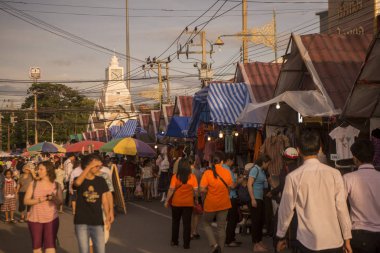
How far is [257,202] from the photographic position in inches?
494

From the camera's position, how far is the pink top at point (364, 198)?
6316mm

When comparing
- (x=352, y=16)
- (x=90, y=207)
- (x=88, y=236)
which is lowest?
(x=88, y=236)

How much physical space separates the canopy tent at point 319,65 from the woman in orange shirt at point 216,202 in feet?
15.6

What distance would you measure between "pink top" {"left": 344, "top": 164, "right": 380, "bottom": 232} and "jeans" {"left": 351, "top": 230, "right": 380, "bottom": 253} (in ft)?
0.16

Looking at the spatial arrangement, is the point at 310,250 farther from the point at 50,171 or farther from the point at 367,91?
the point at 367,91

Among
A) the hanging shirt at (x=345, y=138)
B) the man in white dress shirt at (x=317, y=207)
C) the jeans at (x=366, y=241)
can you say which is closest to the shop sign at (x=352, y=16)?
the hanging shirt at (x=345, y=138)

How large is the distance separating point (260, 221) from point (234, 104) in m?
7.43

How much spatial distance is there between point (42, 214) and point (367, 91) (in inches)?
259

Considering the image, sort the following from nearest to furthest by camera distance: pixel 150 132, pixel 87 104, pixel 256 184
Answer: pixel 256 184 → pixel 150 132 → pixel 87 104

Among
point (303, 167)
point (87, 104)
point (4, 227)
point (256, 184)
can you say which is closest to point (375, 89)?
point (256, 184)

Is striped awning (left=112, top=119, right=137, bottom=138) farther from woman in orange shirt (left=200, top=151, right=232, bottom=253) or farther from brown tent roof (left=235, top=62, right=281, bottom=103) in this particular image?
woman in orange shirt (left=200, top=151, right=232, bottom=253)

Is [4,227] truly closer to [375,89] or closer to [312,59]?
[312,59]

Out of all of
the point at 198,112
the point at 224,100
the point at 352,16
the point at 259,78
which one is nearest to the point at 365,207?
the point at 224,100

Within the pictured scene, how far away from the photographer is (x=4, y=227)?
59.1 ft
